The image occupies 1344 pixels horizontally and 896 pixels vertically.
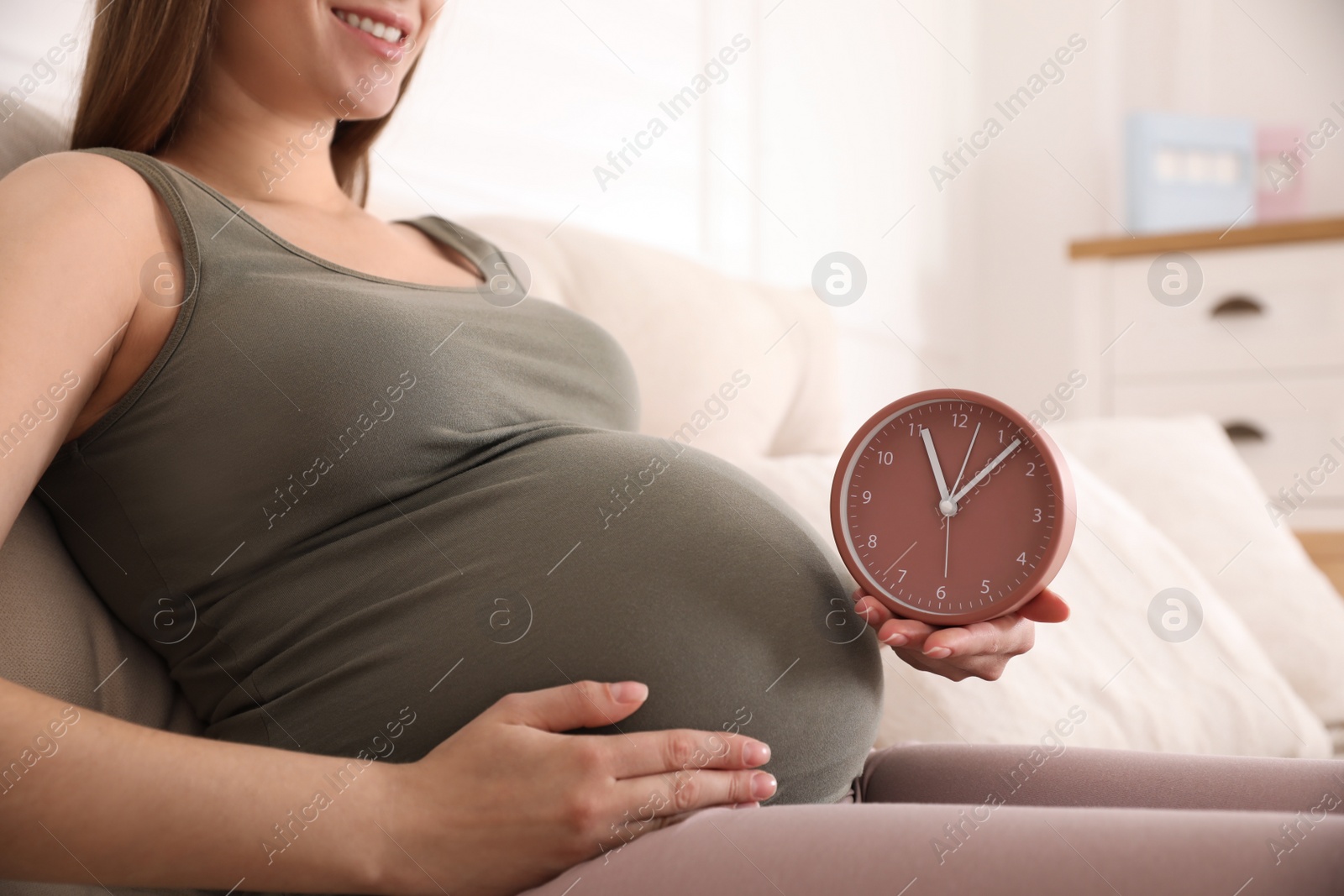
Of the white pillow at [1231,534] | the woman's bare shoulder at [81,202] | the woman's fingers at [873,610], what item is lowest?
the woman's bare shoulder at [81,202]

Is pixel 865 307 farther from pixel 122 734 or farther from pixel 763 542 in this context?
pixel 122 734

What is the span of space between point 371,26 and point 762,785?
690 mm

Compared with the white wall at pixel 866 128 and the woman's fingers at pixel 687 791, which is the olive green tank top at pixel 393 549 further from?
the white wall at pixel 866 128

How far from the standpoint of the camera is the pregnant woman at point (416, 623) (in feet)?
1.84

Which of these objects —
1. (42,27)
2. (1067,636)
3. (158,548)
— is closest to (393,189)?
(42,27)

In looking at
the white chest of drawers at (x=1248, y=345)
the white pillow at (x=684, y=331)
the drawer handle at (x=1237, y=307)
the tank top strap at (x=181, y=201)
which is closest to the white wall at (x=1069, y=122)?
the white chest of drawers at (x=1248, y=345)

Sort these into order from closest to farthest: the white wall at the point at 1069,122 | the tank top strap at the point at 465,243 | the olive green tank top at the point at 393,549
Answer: the olive green tank top at the point at 393,549
the tank top strap at the point at 465,243
the white wall at the point at 1069,122

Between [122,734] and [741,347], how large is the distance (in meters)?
0.88

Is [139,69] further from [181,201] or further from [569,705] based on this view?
[569,705]

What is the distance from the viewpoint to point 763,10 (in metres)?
2.30

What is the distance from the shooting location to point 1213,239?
285 centimetres

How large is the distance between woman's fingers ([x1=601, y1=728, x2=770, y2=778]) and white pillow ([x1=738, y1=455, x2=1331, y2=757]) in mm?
445

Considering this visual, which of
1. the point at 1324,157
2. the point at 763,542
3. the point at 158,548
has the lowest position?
the point at 158,548

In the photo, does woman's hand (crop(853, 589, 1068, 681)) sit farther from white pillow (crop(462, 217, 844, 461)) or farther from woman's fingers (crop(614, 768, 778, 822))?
white pillow (crop(462, 217, 844, 461))
